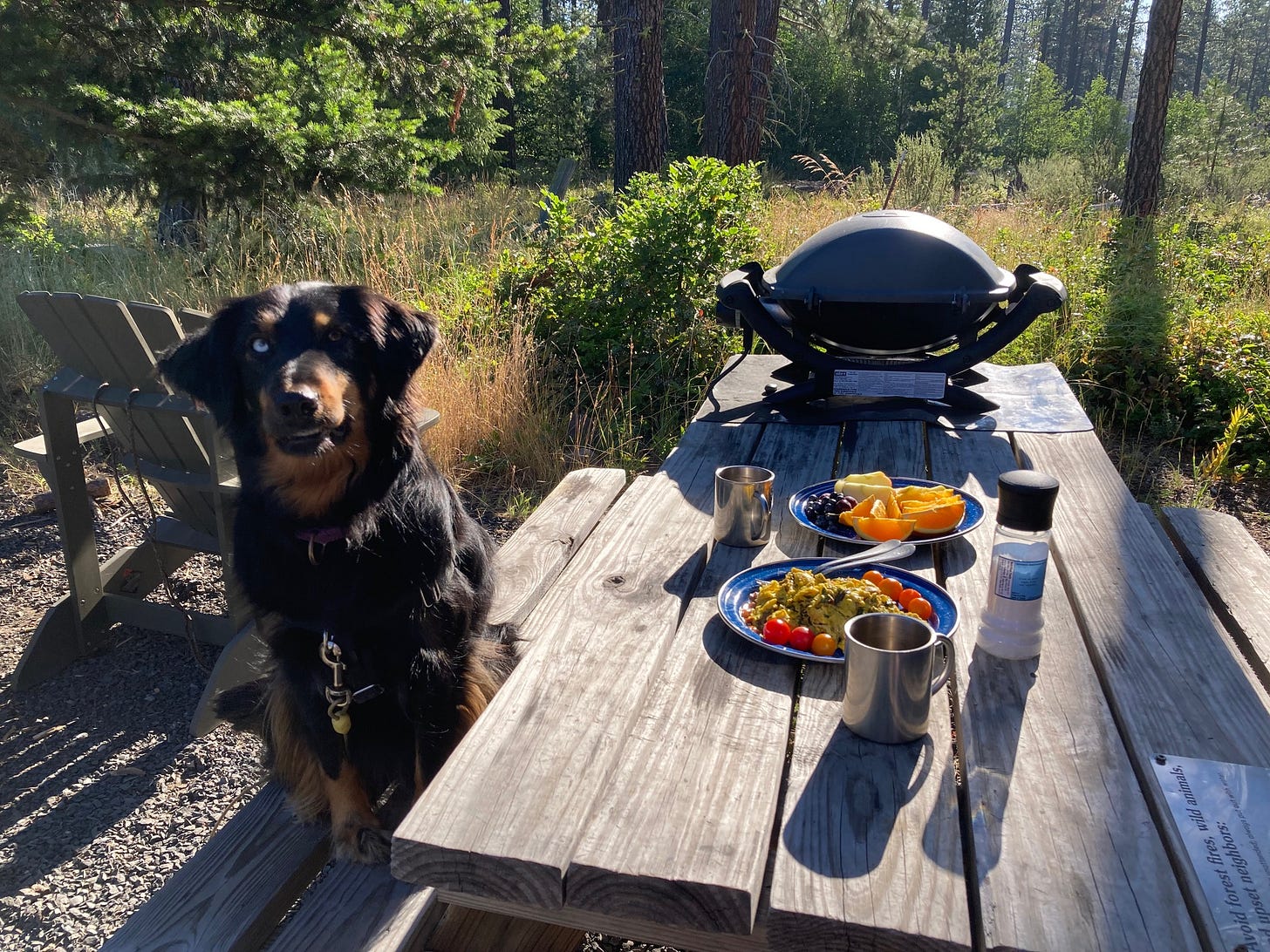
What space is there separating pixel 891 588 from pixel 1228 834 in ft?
2.18

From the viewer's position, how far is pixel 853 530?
2.01 meters

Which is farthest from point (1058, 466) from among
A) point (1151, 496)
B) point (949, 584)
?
point (1151, 496)

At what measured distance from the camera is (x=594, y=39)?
24781mm

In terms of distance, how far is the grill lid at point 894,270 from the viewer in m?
2.87

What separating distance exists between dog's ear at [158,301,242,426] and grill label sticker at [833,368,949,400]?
1.94m

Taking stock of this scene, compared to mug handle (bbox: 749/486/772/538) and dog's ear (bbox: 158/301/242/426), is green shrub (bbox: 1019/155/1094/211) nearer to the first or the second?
mug handle (bbox: 749/486/772/538)

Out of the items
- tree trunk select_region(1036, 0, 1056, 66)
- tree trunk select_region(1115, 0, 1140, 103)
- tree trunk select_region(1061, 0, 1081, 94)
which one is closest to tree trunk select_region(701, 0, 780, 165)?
tree trunk select_region(1061, 0, 1081, 94)

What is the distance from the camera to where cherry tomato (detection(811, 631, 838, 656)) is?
1.49 meters

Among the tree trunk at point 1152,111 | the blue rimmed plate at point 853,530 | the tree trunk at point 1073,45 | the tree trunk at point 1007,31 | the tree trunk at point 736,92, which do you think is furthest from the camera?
the tree trunk at point 1007,31

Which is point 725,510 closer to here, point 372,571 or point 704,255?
point 372,571

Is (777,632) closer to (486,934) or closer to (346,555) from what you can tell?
(486,934)

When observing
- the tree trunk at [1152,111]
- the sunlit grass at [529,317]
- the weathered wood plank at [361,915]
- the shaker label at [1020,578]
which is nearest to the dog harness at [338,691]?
the weathered wood plank at [361,915]

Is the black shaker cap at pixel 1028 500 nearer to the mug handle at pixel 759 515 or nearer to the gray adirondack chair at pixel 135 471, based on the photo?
the mug handle at pixel 759 515

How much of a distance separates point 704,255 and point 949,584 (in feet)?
13.5
